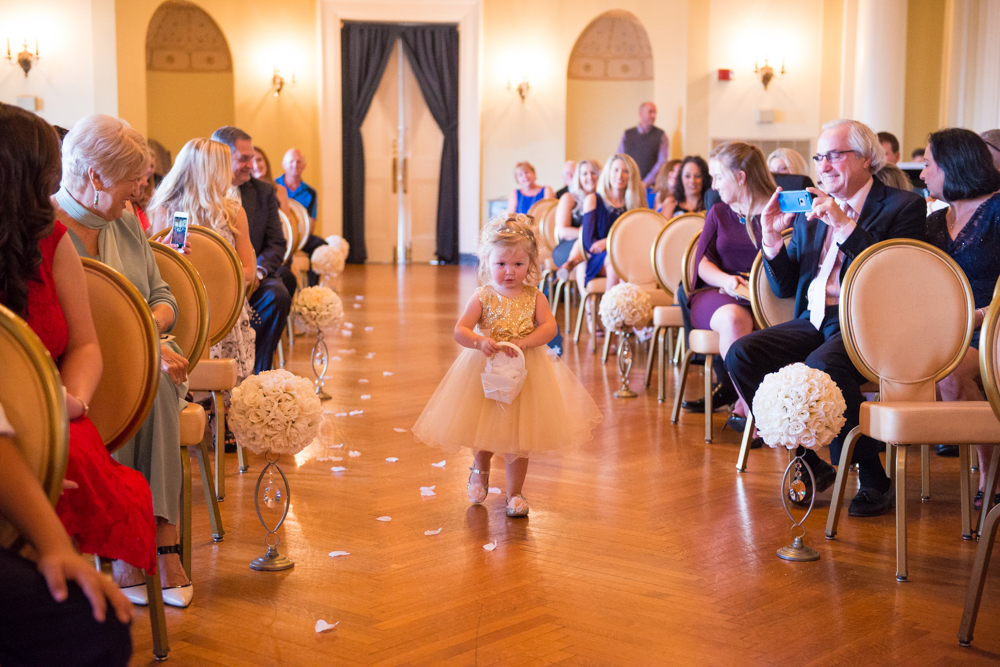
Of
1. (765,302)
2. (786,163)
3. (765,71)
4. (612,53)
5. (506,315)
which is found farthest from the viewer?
(612,53)

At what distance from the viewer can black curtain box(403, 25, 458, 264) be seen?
14.8m

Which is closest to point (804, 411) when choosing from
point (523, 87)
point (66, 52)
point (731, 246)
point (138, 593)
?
point (731, 246)

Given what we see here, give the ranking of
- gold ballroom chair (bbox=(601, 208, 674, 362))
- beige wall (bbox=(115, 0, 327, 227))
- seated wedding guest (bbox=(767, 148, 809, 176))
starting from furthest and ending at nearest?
beige wall (bbox=(115, 0, 327, 227)) → gold ballroom chair (bbox=(601, 208, 674, 362)) → seated wedding guest (bbox=(767, 148, 809, 176))

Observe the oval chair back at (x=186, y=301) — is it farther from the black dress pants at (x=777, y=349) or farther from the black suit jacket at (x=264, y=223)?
the black dress pants at (x=777, y=349)

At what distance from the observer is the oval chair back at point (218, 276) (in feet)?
11.8

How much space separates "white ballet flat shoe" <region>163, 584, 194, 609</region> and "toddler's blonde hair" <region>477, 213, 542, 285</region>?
4.86 feet

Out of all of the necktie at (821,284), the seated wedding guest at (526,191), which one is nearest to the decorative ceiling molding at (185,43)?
the seated wedding guest at (526,191)

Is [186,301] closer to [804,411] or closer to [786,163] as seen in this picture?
[804,411]

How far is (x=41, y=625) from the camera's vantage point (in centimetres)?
137

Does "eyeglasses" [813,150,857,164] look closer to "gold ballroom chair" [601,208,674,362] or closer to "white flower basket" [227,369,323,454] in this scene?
"white flower basket" [227,369,323,454]

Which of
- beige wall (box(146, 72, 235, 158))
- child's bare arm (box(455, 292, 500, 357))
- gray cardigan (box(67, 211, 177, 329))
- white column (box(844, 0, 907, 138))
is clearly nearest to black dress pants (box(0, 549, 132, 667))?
gray cardigan (box(67, 211, 177, 329))

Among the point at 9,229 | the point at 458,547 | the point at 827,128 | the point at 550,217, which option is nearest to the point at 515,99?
the point at 550,217

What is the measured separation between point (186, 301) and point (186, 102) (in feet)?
40.8

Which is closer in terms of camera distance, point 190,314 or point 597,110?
point 190,314
